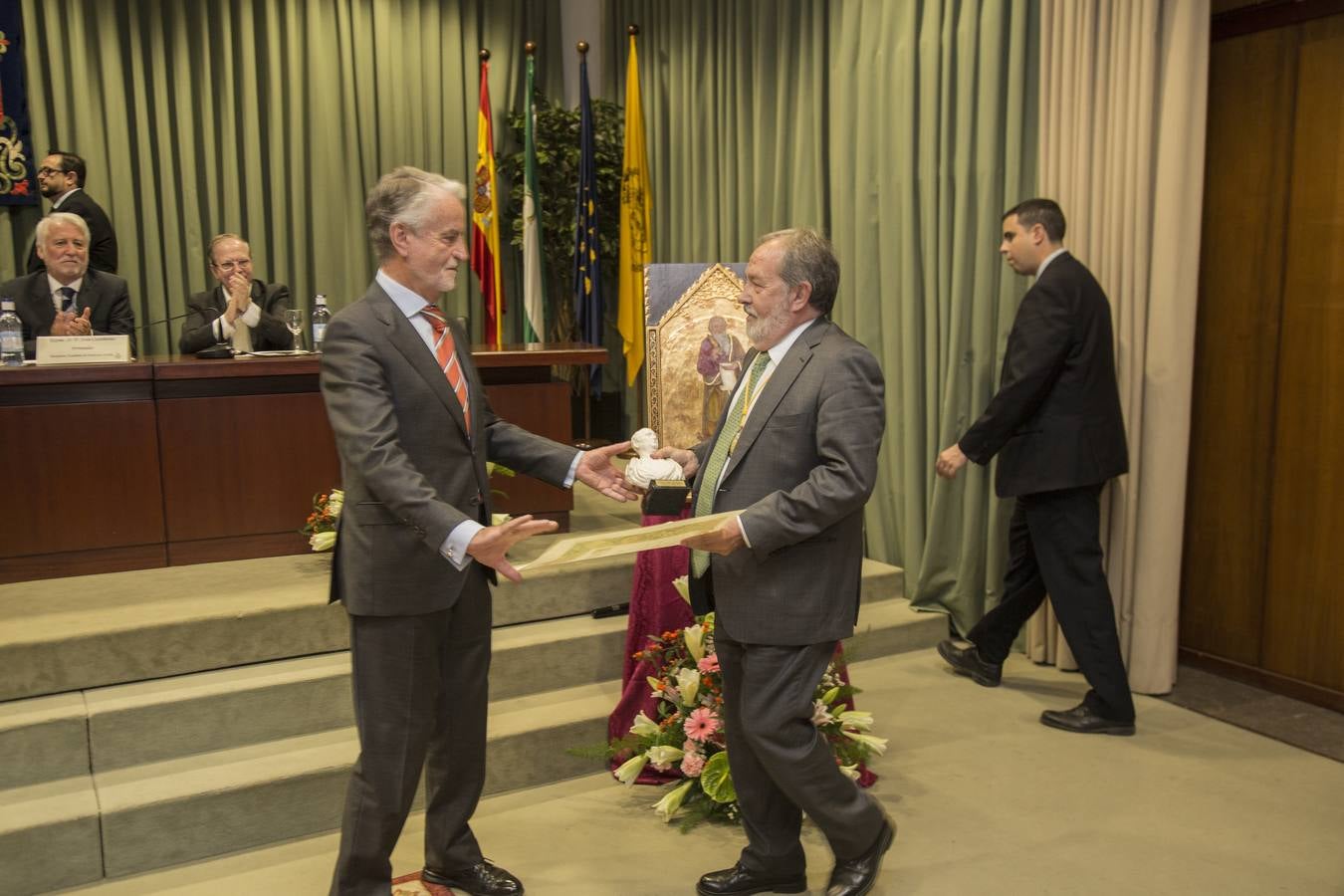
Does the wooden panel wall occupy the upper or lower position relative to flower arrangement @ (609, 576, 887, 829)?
upper

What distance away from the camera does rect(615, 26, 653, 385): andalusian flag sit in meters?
6.61

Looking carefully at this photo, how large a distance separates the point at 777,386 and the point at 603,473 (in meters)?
0.54

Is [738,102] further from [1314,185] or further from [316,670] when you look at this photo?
[316,670]

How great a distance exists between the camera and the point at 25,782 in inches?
115

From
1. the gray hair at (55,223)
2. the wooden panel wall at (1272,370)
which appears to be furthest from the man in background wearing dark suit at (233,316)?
the wooden panel wall at (1272,370)

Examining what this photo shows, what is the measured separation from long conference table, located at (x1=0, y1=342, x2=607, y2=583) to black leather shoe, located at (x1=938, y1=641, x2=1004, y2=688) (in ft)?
6.07

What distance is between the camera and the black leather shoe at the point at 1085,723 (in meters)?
3.62

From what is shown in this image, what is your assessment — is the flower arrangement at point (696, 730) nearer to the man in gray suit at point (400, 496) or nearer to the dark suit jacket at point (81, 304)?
the man in gray suit at point (400, 496)

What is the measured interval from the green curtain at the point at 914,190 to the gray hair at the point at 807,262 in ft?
7.01

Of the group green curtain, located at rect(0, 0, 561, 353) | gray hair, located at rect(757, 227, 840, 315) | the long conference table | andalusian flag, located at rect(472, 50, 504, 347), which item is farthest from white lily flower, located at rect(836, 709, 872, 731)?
green curtain, located at rect(0, 0, 561, 353)

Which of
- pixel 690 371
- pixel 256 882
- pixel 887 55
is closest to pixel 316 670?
pixel 256 882

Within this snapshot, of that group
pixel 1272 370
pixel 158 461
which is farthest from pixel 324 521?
pixel 1272 370

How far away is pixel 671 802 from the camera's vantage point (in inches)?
120

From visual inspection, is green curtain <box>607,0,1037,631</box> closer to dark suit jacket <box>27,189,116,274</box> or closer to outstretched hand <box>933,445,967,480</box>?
outstretched hand <box>933,445,967,480</box>
